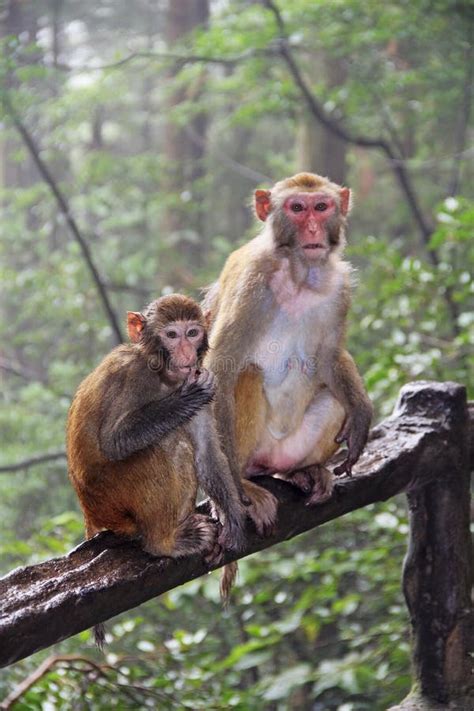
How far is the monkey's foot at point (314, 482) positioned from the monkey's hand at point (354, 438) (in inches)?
2.9

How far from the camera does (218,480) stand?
8.75 feet

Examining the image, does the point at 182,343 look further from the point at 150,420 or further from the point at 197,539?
the point at 197,539

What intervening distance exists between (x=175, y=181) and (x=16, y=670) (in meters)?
7.02

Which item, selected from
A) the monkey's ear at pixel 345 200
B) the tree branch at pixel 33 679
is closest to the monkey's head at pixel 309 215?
the monkey's ear at pixel 345 200

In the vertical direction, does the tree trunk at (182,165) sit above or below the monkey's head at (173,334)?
below

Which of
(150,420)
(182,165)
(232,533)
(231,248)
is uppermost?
(150,420)

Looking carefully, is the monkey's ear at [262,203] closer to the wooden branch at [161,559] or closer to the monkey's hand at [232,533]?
the wooden branch at [161,559]

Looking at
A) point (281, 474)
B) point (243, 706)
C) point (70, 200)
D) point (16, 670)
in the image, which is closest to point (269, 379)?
point (281, 474)

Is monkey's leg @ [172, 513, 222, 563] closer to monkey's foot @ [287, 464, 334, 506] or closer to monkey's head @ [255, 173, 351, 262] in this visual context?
monkey's foot @ [287, 464, 334, 506]

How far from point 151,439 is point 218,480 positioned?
33cm

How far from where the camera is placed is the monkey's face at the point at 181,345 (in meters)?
2.52

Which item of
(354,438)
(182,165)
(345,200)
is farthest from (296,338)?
(182,165)

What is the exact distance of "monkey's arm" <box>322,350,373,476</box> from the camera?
9.76ft

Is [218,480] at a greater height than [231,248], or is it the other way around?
[218,480]
